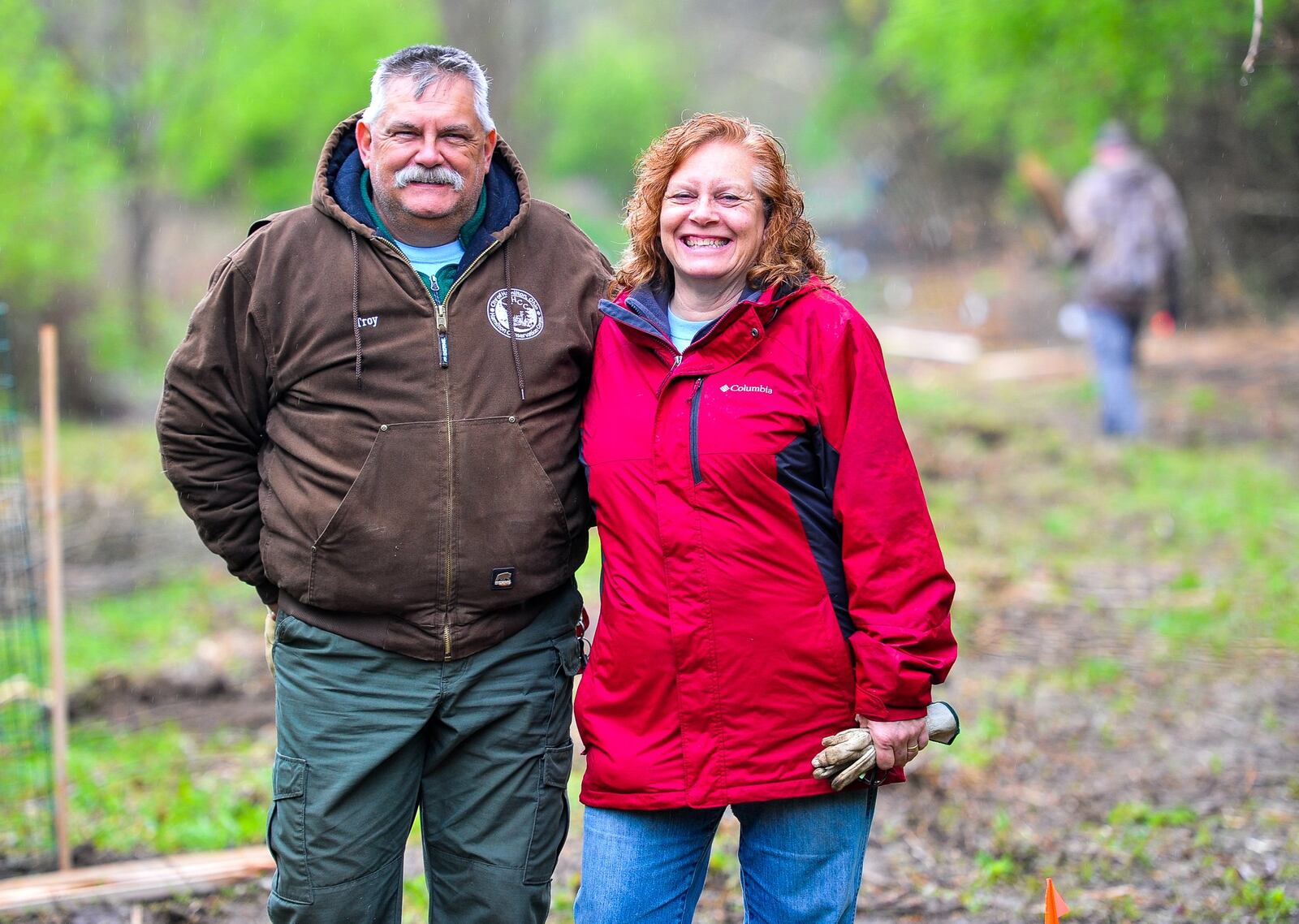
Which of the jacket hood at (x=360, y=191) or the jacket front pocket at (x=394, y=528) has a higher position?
the jacket hood at (x=360, y=191)

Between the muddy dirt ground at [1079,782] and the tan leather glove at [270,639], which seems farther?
the muddy dirt ground at [1079,782]

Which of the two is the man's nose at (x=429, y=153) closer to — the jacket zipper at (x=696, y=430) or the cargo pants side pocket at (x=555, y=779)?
the jacket zipper at (x=696, y=430)

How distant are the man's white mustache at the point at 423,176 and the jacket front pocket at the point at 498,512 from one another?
0.54m

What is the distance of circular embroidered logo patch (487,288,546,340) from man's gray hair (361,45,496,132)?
389 mm

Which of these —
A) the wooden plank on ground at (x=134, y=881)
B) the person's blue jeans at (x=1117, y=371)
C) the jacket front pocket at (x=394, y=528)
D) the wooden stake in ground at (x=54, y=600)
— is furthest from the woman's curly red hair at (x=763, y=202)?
the person's blue jeans at (x=1117, y=371)

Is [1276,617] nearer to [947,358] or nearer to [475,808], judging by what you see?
[475,808]

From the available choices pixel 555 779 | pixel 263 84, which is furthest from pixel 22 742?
pixel 263 84

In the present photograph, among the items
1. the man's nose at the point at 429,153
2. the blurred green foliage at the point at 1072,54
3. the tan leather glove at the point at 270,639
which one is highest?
the blurred green foliage at the point at 1072,54

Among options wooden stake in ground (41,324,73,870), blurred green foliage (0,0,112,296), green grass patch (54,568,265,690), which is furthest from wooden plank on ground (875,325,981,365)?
wooden stake in ground (41,324,73,870)

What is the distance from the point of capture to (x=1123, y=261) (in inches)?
434

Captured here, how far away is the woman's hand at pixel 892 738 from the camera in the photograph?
258 cm

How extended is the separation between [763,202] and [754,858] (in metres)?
1.41

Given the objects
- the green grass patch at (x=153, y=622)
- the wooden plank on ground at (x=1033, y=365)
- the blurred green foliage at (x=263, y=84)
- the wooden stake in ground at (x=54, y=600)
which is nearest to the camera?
the wooden stake in ground at (x=54, y=600)

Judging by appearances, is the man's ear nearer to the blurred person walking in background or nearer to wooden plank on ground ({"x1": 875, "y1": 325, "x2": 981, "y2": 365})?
the blurred person walking in background
